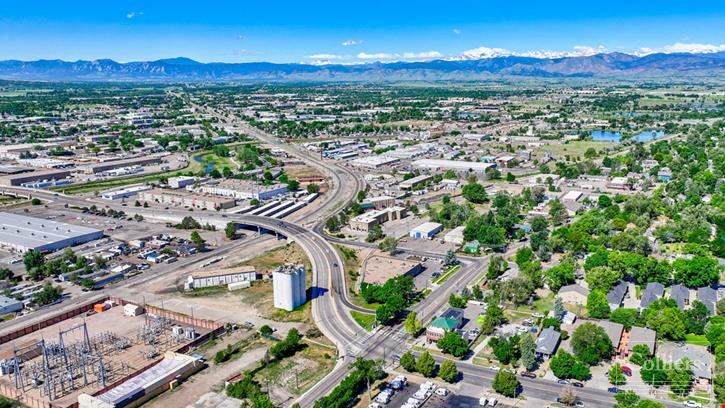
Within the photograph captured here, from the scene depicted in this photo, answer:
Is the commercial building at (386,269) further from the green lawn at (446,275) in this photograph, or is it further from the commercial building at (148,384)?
the commercial building at (148,384)

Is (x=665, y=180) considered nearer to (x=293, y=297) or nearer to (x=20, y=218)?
(x=293, y=297)

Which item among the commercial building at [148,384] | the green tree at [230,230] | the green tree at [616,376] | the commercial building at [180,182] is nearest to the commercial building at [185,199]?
the commercial building at [180,182]

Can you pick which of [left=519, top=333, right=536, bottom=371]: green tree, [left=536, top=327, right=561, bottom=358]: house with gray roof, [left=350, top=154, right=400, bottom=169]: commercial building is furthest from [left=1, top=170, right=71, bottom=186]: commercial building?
[left=519, top=333, right=536, bottom=371]: green tree

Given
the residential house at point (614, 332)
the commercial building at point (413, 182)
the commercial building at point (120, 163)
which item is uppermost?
the commercial building at point (120, 163)

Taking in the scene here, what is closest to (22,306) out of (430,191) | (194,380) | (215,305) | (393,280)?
(215,305)

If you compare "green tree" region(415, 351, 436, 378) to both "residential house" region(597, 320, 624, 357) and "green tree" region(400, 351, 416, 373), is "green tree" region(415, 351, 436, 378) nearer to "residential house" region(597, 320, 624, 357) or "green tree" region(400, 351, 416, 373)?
"green tree" region(400, 351, 416, 373)

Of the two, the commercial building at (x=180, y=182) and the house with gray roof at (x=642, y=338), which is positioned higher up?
the commercial building at (x=180, y=182)
